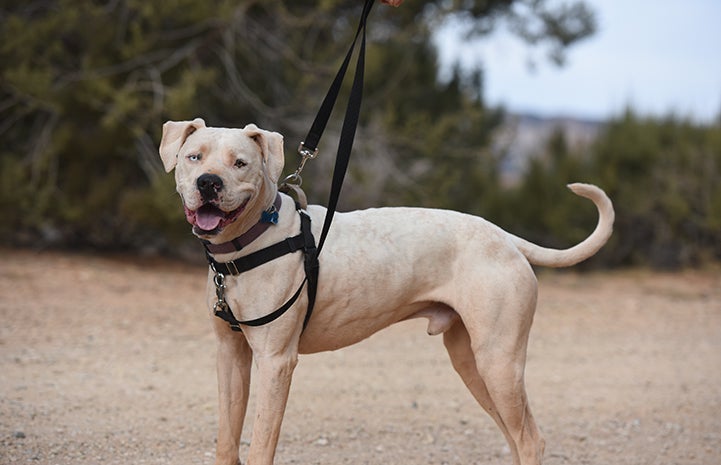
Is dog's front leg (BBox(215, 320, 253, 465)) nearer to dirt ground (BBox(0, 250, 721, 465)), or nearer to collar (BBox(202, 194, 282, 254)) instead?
collar (BBox(202, 194, 282, 254))

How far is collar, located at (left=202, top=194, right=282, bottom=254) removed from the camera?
4.23 meters

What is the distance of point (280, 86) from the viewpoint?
41.1ft

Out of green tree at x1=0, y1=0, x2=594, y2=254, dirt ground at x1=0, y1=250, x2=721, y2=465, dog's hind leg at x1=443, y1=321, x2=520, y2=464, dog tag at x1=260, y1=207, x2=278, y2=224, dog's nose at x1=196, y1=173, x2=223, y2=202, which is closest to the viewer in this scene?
dog's nose at x1=196, y1=173, x2=223, y2=202

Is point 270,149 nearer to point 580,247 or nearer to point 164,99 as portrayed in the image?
point 580,247

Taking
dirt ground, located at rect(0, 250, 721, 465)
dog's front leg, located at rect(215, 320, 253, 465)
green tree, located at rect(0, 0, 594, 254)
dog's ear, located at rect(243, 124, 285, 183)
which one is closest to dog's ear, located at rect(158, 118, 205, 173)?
dog's ear, located at rect(243, 124, 285, 183)

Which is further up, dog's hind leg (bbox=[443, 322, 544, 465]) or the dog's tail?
the dog's tail

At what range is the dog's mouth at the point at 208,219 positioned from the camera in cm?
392

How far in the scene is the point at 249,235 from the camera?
13.9ft

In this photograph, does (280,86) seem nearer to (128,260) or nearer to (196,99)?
(196,99)

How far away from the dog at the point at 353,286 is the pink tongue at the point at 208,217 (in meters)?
0.11

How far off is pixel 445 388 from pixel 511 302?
3070mm

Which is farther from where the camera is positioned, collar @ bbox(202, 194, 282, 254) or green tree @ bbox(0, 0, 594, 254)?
green tree @ bbox(0, 0, 594, 254)

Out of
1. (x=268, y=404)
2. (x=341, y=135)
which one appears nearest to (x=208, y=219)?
(x=341, y=135)

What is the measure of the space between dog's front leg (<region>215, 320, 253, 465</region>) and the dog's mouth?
2.43 feet
